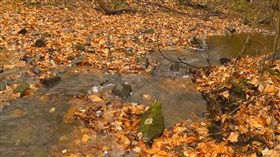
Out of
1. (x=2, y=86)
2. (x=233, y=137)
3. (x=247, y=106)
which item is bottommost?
(x=2, y=86)

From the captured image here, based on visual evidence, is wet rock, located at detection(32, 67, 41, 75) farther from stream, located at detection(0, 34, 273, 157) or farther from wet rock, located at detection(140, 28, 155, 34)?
wet rock, located at detection(140, 28, 155, 34)

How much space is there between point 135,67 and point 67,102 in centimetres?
277

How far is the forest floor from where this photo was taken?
5.54 metres

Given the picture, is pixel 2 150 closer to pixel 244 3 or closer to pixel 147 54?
pixel 147 54

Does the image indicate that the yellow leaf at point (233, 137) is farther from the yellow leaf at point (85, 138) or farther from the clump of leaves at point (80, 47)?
the clump of leaves at point (80, 47)

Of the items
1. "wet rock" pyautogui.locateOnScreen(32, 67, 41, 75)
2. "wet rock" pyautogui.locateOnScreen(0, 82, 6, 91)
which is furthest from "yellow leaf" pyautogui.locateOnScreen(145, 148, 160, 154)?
"wet rock" pyautogui.locateOnScreen(32, 67, 41, 75)

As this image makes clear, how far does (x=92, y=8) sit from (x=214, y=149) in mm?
12109

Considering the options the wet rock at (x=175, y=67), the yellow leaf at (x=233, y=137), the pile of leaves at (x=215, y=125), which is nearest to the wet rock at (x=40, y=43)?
the pile of leaves at (x=215, y=125)

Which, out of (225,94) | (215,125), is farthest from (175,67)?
(215,125)

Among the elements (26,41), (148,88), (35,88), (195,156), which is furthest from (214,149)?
(26,41)

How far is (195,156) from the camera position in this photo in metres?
5.17

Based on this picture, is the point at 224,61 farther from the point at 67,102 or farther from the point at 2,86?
the point at 2,86

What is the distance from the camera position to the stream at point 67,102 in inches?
231

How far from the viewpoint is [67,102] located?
23.9ft
